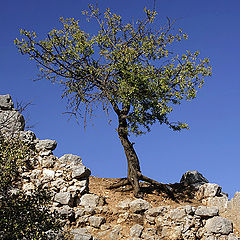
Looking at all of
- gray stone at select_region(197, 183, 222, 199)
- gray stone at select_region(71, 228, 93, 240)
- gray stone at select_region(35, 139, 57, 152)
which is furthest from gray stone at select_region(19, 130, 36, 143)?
gray stone at select_region(197, 183, 222, 199)

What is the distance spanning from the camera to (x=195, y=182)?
2122 centimetres

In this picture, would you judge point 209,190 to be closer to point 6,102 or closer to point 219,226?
point 219,226

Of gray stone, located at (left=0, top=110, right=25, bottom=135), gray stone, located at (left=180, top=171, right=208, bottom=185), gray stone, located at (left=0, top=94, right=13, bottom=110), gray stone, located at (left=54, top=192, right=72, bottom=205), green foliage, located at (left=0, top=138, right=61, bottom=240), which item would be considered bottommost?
green foliage, located at (left=0, top=138, right=61, bottom=240)

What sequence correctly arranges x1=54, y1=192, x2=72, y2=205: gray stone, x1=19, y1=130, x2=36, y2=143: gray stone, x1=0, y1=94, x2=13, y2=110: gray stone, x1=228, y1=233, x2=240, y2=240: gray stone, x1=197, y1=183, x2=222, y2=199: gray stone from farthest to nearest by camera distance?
x1=0, y1=94, x2=13, y2=110: gray stone → x1=197, y1=183, x2=222, y2=199: gray stone → x1=19, y1=130, x2=36, y2=143: gray stone → x1=54, y1=192, x2=72, y2=205: gray stone → x1=228, y1=233, x2=240, y2=240: gray stone

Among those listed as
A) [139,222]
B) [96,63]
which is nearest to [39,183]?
[139,222]

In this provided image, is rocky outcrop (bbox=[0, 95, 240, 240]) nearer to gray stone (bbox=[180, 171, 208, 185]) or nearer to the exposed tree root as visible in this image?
the exposed tree root

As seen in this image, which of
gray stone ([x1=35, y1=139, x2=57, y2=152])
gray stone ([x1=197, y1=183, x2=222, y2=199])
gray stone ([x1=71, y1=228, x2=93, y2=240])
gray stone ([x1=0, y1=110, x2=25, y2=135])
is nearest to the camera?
gray stone ([x1=71, y1=228, x2=93, y2=240])

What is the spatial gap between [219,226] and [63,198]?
7.90 m

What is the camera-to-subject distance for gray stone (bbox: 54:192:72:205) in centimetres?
1689

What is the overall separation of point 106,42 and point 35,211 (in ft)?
34.3

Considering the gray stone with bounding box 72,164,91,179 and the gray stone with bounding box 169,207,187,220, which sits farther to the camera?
the gray stone with bounding box 72,164,91,179

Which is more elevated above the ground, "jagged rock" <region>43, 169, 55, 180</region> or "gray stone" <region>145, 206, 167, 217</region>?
"jagged rock" <region>43, 169, 55, 180</region>

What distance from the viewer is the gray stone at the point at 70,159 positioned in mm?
18672

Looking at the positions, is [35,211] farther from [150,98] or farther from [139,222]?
[150,98]
